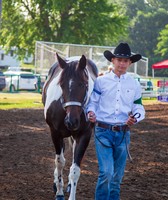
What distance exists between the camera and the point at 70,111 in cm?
669

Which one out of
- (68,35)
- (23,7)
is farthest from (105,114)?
(23,7)

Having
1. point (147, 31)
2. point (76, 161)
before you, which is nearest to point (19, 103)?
point (76, 161)

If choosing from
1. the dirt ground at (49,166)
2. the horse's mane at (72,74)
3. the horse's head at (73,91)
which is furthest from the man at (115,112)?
the dirt ground at (49,166)

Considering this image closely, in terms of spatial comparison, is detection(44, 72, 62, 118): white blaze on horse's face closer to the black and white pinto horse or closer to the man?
the black and white pinto horse

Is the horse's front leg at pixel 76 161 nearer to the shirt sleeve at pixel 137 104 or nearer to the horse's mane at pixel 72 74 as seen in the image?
the horse's mane at pixel 72 74

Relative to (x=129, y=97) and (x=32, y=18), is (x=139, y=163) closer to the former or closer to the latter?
(x=129, y=97)

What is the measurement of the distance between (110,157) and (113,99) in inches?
25.0

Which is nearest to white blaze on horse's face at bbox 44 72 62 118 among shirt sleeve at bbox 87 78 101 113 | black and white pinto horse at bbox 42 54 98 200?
black and white pinto horse at bbox 42 54 98 200

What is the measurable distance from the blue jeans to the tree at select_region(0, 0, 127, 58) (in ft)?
149

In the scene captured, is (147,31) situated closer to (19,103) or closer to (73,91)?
(19,103)

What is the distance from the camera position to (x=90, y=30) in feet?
171

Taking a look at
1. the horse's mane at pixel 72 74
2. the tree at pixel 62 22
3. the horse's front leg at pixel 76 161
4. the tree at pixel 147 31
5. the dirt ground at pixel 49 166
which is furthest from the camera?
the tree at pixel 147 31

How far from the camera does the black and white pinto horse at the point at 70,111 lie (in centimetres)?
677

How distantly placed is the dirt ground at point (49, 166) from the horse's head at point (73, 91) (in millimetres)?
1406
